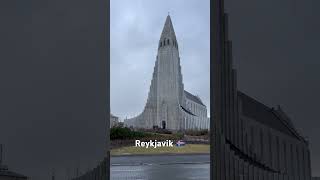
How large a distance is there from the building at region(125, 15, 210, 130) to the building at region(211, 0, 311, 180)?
17.0 metres

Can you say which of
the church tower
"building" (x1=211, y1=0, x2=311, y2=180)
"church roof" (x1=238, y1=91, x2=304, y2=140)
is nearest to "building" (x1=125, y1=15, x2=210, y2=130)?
the church tower

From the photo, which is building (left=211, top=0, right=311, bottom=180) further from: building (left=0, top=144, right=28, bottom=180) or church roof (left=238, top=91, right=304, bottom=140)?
building (left=0, top=144, right=28, bottom=180)

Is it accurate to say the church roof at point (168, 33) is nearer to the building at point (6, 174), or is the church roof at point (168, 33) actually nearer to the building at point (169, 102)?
the building at point (169, 102)

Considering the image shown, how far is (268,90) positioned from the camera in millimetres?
5188

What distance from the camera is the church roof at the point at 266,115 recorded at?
16.7 feet

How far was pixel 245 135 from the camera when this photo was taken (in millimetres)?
5109

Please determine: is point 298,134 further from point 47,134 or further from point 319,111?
point 47,134

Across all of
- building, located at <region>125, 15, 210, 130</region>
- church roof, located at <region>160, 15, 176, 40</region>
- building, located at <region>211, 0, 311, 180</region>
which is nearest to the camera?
building, located at <region>211, 0, 311, 180</region>

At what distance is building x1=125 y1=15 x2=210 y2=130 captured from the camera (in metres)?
23.3

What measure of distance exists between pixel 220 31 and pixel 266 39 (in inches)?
18.1

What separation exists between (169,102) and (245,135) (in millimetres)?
20863

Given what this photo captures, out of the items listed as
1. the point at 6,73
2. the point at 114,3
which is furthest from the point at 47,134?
the point at 114,3

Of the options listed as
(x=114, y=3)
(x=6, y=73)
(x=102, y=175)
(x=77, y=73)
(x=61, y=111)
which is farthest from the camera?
(x=114, y=3)

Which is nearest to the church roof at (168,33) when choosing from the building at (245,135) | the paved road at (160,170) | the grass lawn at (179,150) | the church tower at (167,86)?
the church tower at (167,86)
